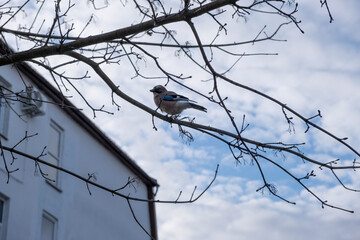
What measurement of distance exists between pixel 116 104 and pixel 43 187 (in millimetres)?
13554

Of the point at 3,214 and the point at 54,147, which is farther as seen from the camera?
the point at 54,147

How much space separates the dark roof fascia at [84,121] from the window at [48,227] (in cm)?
314

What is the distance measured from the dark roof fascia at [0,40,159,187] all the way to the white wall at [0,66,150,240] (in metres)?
0.17

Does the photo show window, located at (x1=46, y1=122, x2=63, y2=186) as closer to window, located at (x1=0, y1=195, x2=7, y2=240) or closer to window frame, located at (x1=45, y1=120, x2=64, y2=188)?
window frame, located at (x1=45, y1=120, x2=64, y2=188)

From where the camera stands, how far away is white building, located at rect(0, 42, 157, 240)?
686 inches

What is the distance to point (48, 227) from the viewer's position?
Result: 1920cm

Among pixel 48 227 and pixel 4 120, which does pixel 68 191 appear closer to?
pixel 48 227

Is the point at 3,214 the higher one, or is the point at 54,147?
the point at 54,147

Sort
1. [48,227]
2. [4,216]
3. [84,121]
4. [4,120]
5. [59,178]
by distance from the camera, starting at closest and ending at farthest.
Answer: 1. [4,216]
2. [4,120]
3. [48,227]
4. [59,178]
5. [84,121]

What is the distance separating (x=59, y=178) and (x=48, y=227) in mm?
1636

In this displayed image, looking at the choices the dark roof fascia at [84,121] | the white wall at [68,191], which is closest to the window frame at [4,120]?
the white wall at [68,191]

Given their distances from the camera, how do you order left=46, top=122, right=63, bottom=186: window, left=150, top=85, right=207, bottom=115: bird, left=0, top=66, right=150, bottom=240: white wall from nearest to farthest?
left=150, top=85, right=207, bottom=115: bird, left=0, top=66, right=150, bottom=240: white wall, left=46, top=122, right=63, bottom=186: window

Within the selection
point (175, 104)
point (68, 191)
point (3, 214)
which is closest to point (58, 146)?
point (68, 191)

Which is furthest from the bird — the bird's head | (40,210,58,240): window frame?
(40,210,58,240): window frame
